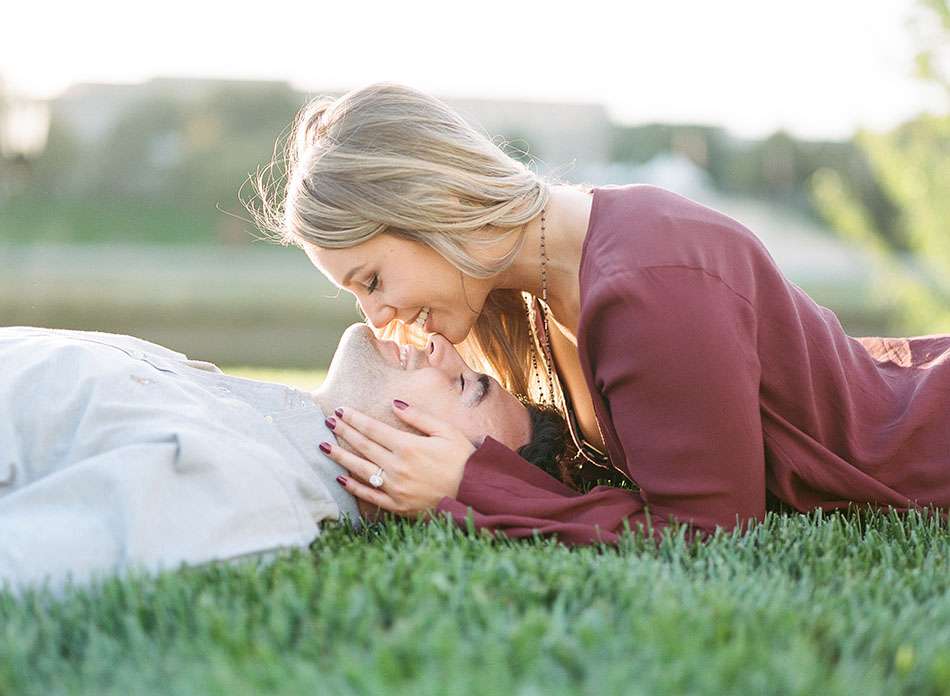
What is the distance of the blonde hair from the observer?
3.24m

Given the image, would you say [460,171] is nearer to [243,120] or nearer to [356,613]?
[356,613]

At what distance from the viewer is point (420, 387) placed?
3.22 m

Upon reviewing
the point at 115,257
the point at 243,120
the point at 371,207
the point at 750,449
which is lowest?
the point at 115,257

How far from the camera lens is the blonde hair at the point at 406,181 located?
3.24 m

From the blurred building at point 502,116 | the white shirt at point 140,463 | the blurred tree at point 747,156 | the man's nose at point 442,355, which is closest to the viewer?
the white shirt at point 140,463

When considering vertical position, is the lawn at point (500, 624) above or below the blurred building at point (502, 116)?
above

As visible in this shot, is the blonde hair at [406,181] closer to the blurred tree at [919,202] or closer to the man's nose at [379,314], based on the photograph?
the man's nose at [379,314]

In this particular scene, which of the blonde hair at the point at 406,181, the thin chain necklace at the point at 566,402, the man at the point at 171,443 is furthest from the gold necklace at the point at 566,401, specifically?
the blonde hair at the point at 406,181

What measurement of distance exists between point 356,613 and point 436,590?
0.22m

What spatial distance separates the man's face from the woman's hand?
0.14m

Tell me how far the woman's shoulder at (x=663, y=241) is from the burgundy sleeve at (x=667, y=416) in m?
0.04

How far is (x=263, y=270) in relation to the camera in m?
20.9

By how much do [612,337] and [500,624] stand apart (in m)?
1.19

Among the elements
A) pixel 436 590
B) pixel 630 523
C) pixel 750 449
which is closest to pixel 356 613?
pixel 436 590
